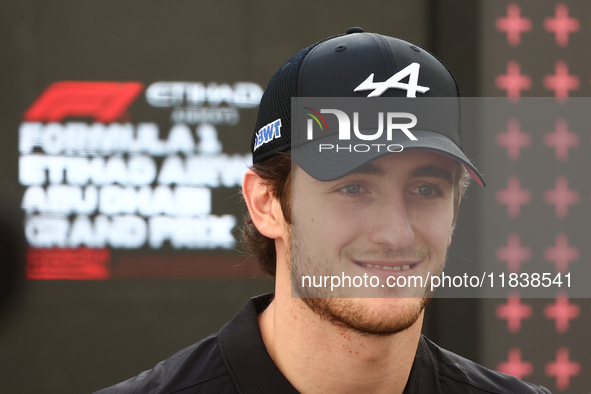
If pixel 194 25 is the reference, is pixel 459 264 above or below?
below

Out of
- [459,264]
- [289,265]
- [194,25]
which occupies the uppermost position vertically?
[194,25]

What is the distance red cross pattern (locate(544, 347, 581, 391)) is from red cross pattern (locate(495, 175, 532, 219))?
110 centimetres

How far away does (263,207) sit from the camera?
5.46 ft

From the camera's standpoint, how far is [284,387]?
4.89 feet

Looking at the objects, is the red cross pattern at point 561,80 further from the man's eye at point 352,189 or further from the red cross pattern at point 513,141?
the man's eye at point 352,189

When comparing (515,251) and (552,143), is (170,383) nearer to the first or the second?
(515,251)

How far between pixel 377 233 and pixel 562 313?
9.77 feet

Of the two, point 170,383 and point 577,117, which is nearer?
point 170,383

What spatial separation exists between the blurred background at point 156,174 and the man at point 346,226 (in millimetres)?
2304

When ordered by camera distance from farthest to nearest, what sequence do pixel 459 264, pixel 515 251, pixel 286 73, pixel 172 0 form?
pixel 172 0
pixel 459 264
pixel 515 251
pixel 286 73

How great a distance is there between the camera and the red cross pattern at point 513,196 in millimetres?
3482

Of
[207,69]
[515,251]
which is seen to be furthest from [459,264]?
[207,69]

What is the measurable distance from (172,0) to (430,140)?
10.7 feet

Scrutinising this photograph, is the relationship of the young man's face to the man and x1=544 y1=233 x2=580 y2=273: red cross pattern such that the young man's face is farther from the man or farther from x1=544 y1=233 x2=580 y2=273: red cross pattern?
x1=544 y1=233 x2=580 y2=273: red cross pattern
